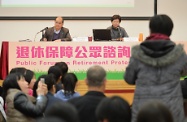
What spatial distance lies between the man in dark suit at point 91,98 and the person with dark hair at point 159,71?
23 cm

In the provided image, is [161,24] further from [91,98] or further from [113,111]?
[113,111]

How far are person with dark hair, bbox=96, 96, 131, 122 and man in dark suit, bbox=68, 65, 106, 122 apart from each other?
1.65 ft

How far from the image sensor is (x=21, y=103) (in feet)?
10.8

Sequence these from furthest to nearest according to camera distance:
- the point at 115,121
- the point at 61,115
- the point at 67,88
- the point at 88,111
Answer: the point at 67,88
the point at 88,111
the point at 115,121
the point at 61,115

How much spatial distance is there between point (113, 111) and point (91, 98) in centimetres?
59

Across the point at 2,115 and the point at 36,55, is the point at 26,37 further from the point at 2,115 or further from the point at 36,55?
the point at 2,115

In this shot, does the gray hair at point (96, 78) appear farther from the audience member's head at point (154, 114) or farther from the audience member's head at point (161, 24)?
the audience member's head at point (154, 114)

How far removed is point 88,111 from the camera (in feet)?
8.87

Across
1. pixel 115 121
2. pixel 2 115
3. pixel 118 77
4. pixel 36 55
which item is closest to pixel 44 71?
pixel 36 55

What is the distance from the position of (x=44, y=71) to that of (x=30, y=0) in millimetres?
3032

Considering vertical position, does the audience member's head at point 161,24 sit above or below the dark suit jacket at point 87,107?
above

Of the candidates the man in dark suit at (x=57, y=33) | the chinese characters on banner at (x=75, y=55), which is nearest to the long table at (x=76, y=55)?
the chinese characters on banner at (x=75, y=55)

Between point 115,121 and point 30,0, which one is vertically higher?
point 30,0

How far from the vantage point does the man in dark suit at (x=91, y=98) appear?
2.70 meters
